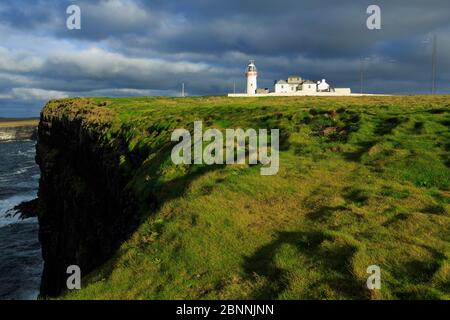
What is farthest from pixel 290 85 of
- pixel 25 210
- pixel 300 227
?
pixel 300 227

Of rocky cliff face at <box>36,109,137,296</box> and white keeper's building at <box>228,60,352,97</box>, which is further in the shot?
white keeper's building at <box>228,60,352,97</box>

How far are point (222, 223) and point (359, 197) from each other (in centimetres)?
645

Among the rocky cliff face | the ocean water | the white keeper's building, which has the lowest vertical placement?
the ocean water

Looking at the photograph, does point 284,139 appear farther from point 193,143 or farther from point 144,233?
point 144,233

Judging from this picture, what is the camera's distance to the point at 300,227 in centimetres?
1524

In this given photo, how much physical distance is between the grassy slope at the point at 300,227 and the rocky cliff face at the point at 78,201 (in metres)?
4.02

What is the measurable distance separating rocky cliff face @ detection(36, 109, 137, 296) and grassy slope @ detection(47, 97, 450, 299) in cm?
402

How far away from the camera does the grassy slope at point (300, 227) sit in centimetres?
1177

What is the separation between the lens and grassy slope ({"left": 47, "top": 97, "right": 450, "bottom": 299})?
11.8 meters

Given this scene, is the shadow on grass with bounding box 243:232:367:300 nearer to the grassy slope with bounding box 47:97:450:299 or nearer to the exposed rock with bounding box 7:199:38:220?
the grassy slope with bounding box 47:97:450:299

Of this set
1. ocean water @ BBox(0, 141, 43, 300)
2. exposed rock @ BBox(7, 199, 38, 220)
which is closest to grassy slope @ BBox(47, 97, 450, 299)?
ocean water @ BBox(0, 141, 43, 300)
